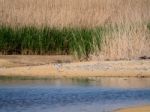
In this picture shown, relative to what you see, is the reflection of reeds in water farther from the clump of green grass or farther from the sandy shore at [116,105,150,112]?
the sandy shore at [116,105,150,112]

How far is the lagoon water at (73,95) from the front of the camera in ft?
35.7

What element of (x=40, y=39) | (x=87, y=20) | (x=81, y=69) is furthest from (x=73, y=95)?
(x=87, y=20)

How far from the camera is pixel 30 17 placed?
2388 centimetres

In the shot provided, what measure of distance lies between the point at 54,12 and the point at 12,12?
1.74 m

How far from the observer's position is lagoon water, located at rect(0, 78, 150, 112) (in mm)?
10883

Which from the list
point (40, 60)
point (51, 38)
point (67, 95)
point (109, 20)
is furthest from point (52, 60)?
point (67, 95)

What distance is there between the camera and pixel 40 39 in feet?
71.9

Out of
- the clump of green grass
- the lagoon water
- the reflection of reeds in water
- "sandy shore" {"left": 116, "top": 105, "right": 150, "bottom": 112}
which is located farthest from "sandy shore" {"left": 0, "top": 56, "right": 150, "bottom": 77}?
"sandy shore" {"left": 116, "top": 105, "right": 150, "bottom": 112}

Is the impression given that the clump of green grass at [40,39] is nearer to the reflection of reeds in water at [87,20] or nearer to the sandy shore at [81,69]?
the reflection of reeds in water at [87,20]

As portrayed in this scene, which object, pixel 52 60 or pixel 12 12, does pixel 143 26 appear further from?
pixel 12 12

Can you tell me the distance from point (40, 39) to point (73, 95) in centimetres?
961

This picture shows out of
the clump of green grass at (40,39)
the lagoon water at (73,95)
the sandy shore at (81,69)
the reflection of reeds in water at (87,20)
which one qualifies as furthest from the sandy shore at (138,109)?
the clump of green grass at (40,39)

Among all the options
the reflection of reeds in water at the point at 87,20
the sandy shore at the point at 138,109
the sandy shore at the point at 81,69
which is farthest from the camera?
the reflection of reeds in water at the point at 87,20

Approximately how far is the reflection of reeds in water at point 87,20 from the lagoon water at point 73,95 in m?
2.74
